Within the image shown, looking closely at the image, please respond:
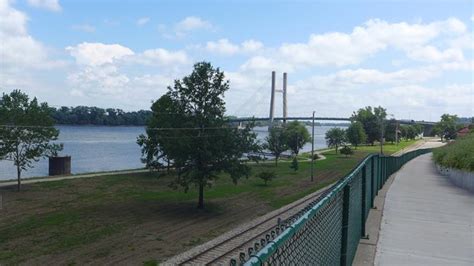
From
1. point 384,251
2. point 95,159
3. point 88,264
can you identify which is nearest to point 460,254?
point 384,251

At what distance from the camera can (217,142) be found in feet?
116

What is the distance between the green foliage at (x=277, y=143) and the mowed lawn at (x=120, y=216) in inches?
1062

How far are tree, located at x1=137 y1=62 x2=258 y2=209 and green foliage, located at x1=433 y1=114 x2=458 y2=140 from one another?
12659 cm

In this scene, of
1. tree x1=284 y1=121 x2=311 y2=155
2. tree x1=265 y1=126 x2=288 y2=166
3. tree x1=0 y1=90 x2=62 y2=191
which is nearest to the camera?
tree x1=0 y1=90 x2=62 y2=191

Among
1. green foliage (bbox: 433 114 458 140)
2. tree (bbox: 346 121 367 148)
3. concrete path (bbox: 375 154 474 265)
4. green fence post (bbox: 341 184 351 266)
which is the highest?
green foliage (bbox: 433 114 458 140)

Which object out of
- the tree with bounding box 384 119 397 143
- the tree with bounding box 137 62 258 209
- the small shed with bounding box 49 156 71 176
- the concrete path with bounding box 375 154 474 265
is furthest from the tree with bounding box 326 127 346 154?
the concrete path with bounding box 375 154 474 265

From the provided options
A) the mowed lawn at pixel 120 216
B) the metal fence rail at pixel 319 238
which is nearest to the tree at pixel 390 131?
the mowed lawn at pixel 120 216

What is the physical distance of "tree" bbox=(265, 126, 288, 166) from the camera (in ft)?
261

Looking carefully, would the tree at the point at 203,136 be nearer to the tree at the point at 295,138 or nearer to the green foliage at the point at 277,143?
the green foliage at the point at 277,143

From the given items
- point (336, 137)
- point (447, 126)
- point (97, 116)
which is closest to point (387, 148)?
point (336, 137)

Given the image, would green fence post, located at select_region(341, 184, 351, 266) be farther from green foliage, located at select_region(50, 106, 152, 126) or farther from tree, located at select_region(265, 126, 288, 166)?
green foliage, located at select_region(50, 106, 152, 126)

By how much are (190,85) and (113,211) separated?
10573mm

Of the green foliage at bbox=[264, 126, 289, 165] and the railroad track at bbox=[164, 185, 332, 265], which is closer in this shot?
the railroad track at bbox=[164, 185, 332, 265]

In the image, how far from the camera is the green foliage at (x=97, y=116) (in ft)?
369
